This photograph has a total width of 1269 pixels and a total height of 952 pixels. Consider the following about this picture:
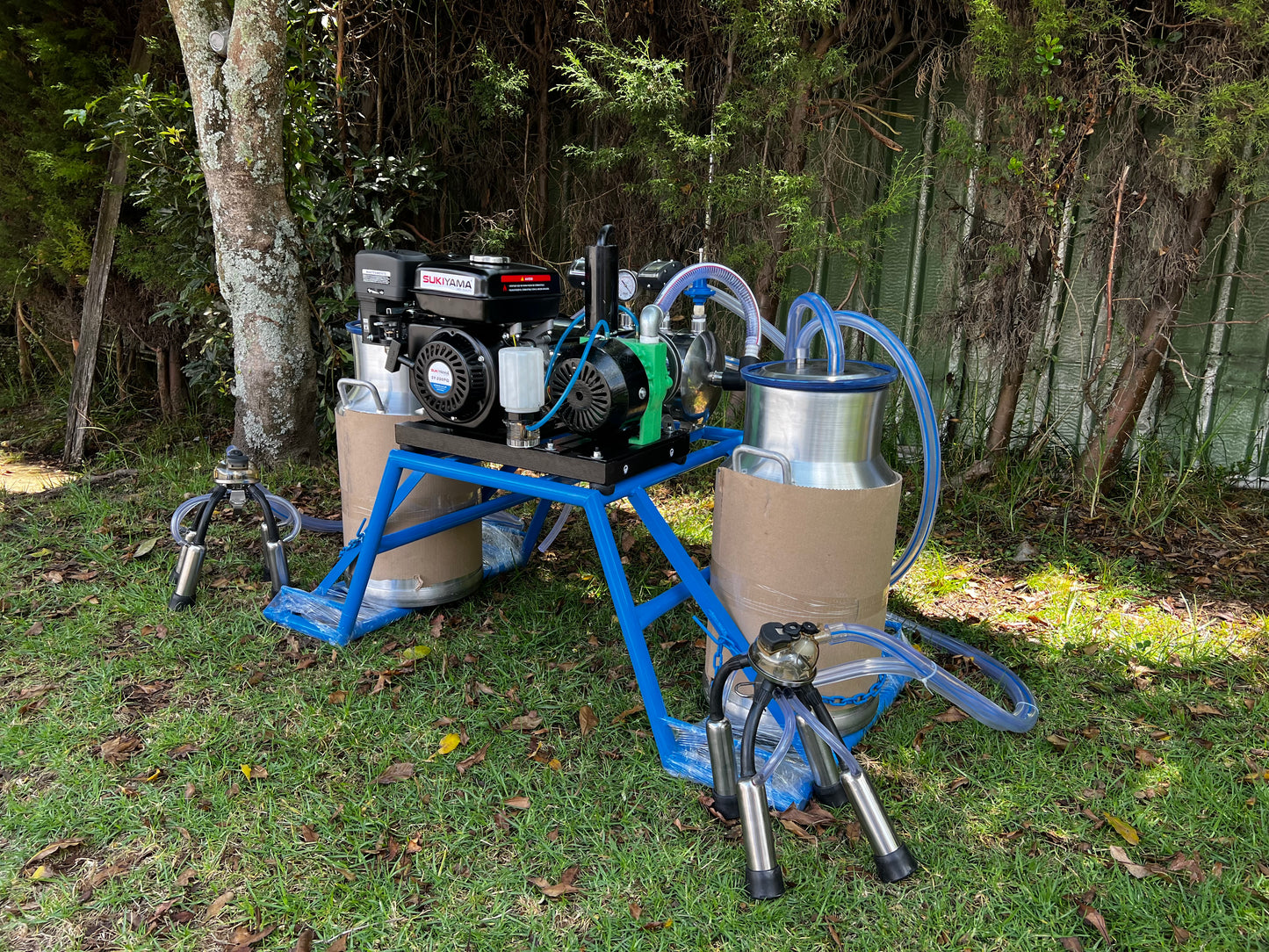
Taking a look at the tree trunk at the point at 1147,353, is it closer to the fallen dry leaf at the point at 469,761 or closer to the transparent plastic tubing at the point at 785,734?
the transparent plastic tubing at the point at 785,734

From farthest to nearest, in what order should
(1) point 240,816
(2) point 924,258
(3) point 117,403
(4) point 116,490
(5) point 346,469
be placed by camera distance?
(3) point 117,403 → (2) point 924,258 → (4) point 116,490 → (5) point 346,469 → (1) point 240,816

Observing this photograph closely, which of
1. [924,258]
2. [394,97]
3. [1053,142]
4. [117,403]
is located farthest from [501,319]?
[117,403]

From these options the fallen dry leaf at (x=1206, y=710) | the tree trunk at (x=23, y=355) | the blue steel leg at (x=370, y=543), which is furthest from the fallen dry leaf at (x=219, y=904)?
the tree trunk at (x=23, y=355)

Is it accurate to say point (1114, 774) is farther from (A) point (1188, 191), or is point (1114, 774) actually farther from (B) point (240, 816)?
(A) point (1188, 191)

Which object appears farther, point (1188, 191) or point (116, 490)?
point (116, 490)

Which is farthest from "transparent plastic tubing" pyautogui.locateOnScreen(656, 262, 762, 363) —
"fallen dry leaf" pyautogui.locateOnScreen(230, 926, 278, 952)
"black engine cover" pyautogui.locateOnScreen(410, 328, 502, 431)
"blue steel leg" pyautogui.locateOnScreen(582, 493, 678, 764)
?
"fallen dry leaf" pyautogui.locateOnScreen(230, 926, 278, 952)

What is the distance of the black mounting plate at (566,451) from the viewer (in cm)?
232

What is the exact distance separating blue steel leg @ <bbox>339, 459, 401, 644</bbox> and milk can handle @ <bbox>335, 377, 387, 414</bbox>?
1.10 ft

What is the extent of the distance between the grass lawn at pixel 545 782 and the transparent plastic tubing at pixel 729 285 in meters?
1.15

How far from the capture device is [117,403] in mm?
5648

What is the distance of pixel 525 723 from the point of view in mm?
2627

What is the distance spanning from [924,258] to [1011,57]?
1.19 metres

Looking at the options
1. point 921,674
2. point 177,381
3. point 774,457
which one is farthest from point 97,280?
point 921,674

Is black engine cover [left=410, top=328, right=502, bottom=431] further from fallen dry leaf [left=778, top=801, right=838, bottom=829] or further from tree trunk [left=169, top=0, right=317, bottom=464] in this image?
tree trunk [left=169, top=0, right=317, bottom=464]
